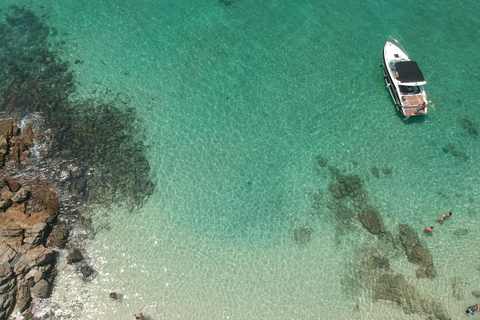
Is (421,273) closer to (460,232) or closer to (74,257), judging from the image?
(460,232)

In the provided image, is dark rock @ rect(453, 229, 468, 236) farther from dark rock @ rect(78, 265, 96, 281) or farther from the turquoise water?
dark rock @ rect(78, 265, 96, 281)

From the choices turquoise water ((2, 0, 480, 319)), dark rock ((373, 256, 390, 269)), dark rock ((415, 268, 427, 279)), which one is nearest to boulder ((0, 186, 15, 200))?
turquoise water ((2, 0, 480, 319))

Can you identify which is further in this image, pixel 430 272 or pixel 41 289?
pixel 430 272

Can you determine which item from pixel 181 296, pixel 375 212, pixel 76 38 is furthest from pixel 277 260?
pixel 76 38

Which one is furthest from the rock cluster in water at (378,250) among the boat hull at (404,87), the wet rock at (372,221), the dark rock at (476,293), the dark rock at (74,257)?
the dark rock at (74,257)

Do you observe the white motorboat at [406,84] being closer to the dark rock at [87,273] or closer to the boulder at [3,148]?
the dark rock at [87,273]

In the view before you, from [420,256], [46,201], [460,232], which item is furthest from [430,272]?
[46,201]
